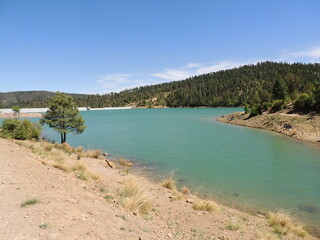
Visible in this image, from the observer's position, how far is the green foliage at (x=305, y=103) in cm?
3856

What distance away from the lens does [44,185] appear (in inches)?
337

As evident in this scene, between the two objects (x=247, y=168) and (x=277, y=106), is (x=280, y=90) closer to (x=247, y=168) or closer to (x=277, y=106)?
(x=277, y=106)

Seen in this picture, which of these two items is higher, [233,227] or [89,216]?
[89,216]

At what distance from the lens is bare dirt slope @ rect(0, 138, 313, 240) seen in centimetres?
546

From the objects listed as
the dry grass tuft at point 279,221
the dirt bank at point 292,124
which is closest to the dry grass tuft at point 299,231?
the dry grass tuft at point 279,221

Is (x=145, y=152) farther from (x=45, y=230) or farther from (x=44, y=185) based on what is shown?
(x=45, y=230)

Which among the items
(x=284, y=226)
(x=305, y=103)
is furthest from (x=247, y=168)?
(x=305, y=103)

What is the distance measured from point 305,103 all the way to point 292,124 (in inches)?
261

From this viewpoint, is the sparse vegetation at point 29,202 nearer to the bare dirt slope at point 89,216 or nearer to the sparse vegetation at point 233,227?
the bare dirt slope at point 89,216

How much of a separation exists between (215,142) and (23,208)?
28.0 m

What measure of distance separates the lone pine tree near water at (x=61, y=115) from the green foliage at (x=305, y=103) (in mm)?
36413

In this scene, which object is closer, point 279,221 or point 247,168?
point 279,221

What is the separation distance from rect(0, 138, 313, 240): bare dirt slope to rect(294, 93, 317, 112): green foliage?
118 ft

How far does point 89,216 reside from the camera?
6402mm
